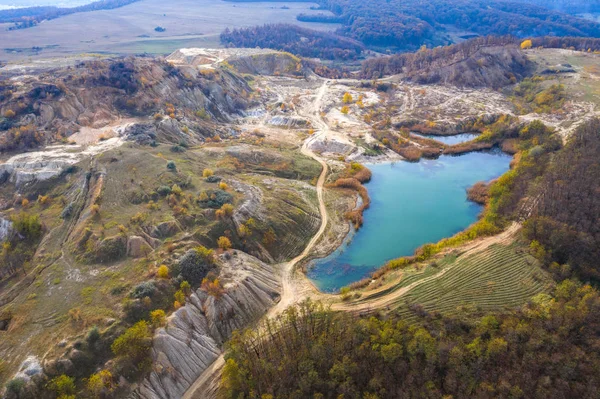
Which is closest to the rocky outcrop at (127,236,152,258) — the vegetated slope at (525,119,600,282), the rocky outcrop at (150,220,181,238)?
the rocky outcrop at (150,220,181,238)

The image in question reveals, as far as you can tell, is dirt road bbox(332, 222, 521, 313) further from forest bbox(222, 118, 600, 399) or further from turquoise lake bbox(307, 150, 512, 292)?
turquoise lake bbox(307, 150, 512, 292)

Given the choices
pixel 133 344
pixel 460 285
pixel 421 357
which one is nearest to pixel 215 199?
pixel 133 344

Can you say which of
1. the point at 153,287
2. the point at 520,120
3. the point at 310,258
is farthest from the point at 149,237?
the point at 520,120

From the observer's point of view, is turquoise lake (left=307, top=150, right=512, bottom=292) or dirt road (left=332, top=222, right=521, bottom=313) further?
turquoise lake (left=307, top=150, right=512, bottom=292)

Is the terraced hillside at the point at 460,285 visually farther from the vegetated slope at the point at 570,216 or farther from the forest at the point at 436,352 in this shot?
the vegetated slope at the point at 570,216

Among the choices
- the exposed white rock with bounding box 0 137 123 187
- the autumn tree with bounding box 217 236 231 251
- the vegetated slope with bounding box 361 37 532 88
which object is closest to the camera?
the autumn tree with bounding box 217 236 231 251
